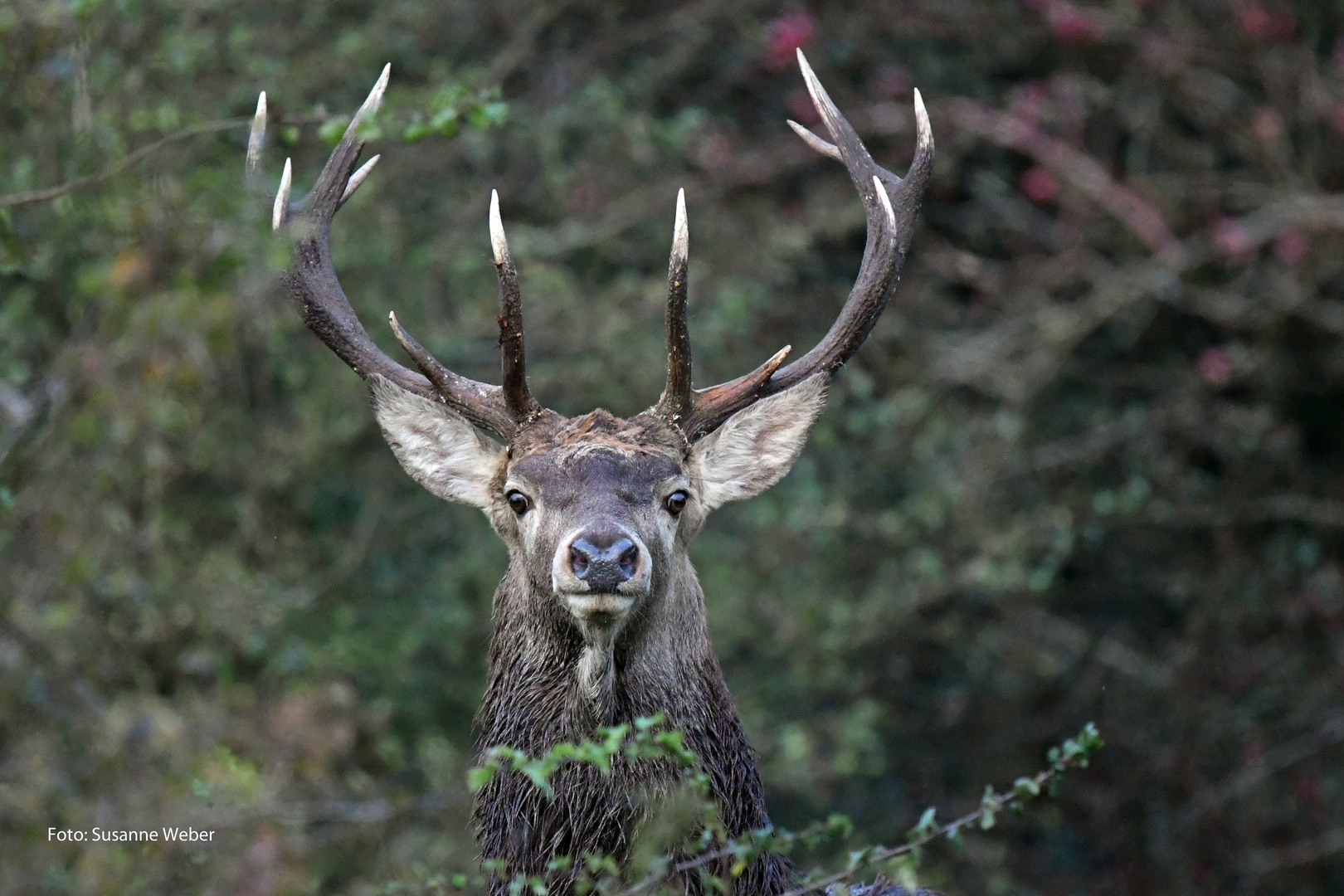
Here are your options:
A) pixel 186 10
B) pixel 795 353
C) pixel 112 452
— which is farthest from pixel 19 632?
pixel 795 353

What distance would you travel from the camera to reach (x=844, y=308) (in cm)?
530

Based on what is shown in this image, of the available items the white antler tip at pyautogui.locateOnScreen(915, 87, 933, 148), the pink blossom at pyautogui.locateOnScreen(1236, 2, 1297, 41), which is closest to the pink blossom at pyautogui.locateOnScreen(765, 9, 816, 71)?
the pink blossom at pyautogui.locateOnScreen(1236, 2, 1297, 41)

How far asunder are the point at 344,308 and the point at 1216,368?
15.4 feet

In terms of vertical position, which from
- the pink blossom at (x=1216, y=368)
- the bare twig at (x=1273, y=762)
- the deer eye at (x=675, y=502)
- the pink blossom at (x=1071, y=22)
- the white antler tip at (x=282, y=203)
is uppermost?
the pink blossom at (x=1071, y=22)

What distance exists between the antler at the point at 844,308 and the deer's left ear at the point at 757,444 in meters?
0.04

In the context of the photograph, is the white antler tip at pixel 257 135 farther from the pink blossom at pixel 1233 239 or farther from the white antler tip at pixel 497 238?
the pink blossom at pixel 1233 239

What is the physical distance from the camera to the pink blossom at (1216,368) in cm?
869

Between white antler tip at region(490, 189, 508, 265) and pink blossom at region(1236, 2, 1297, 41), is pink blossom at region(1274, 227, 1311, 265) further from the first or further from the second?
white antler tip at region(490, 189, 508, 265)

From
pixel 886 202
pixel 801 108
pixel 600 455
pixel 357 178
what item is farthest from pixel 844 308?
pixel 801 108

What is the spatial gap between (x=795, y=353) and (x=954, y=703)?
6.11ft

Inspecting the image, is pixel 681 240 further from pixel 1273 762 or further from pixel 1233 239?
pixel 1273 762

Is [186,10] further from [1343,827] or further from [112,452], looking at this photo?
[1343,827]

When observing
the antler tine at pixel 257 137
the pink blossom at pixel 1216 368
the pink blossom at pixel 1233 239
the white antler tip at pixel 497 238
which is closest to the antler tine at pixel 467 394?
the white antler tip at pixel 497 238

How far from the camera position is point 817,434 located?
8.56 m
